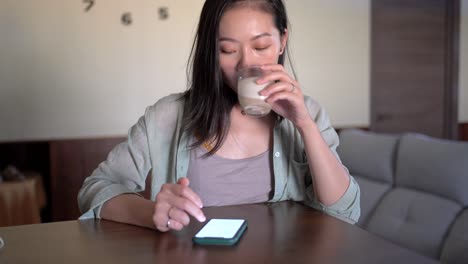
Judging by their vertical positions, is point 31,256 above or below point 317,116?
below

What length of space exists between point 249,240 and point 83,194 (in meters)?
0.50

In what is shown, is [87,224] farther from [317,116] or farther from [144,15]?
[144,15]

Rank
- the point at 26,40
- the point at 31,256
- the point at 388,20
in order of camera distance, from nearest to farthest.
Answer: the point at 31,256
the point at 26,40
the point at 388,20

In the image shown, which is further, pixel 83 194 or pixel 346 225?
pixel 83 194

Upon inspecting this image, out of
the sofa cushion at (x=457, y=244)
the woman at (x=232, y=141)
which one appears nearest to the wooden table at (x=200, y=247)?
the woman at (x=232, y=141)

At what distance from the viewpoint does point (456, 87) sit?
434 centimetres

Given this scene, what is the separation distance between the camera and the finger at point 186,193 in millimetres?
857

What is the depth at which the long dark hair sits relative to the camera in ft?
3.99

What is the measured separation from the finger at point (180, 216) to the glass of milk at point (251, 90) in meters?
0.35

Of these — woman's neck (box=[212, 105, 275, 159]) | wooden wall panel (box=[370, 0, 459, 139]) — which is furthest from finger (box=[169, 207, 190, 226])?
wooden wall panel (box=[370, 0, 459, 139])

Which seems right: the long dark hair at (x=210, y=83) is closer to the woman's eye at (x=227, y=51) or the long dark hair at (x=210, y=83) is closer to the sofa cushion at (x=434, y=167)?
the woman's eye at (x=227, y=51)

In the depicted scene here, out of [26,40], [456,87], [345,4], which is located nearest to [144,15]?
[26,40]

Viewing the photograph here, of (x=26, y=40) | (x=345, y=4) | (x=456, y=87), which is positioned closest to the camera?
(x=26, y=40)

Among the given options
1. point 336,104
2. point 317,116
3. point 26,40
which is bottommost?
point 336,104
